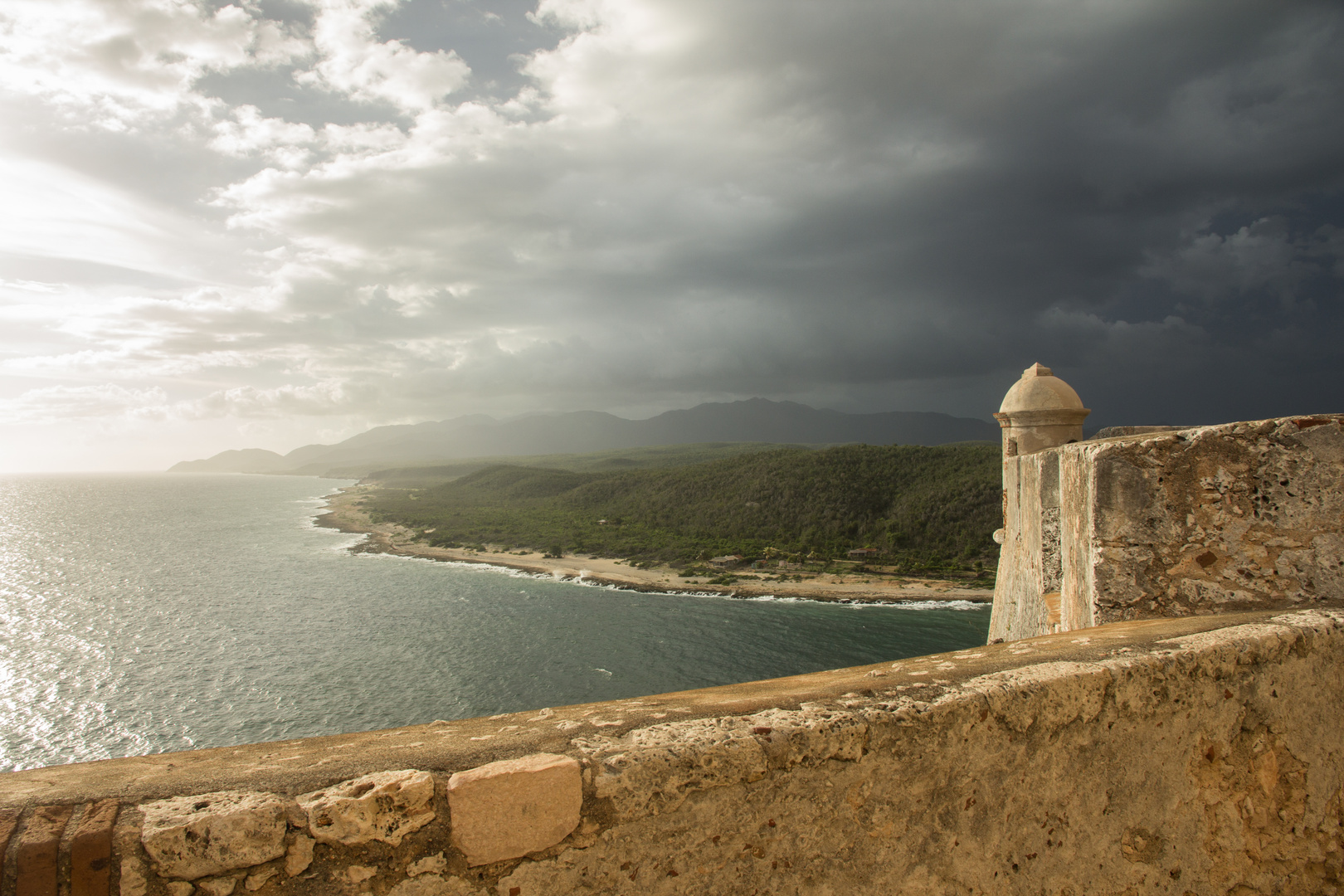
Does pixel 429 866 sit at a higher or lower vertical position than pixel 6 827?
lower

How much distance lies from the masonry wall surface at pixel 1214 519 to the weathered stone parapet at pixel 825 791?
61cm

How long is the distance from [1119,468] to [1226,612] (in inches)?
28.3

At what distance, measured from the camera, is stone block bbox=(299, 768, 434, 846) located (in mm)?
1396

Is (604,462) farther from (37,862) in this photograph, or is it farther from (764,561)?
(37,862)

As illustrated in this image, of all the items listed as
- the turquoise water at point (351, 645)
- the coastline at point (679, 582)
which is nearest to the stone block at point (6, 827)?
the turquoise water at point (351, 645)

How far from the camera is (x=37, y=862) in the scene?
1.25m

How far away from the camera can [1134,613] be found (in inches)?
123

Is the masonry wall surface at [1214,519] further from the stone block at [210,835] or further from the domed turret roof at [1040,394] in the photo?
the domed turret roof at [1040,394]

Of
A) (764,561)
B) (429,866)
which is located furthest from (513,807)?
(764,561)

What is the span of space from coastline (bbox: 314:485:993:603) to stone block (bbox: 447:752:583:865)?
33.4 metres

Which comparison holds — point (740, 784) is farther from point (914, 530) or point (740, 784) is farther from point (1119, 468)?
point (914, 530)

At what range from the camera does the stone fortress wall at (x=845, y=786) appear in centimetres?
139

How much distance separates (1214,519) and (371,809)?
11.3 feet

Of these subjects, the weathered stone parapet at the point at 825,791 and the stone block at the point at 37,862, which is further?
the weathered stone parapet at the point at 825,791
